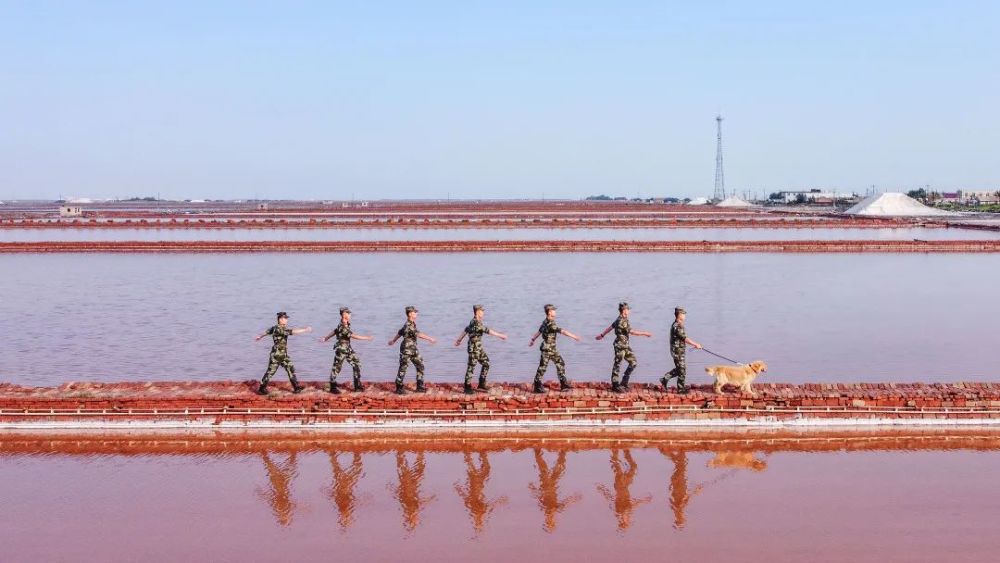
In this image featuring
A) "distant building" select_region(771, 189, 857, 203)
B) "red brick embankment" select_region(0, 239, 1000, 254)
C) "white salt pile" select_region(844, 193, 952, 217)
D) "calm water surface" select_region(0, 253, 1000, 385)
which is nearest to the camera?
"calm water surface" select_region(0, 253, 1000, 385)

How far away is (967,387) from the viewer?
1070cm

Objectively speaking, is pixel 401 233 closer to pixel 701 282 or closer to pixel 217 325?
pixel 701 282

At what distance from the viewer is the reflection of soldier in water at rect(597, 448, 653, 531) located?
24.6ft

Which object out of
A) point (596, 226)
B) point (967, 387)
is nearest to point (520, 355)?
point (967, 387)

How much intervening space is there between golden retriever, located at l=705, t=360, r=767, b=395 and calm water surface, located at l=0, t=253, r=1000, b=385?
5.97ft

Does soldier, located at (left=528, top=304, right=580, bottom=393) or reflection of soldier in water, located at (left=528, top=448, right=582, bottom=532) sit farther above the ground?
soldier, located at (left=528, top=304, right=580, bottom=393)

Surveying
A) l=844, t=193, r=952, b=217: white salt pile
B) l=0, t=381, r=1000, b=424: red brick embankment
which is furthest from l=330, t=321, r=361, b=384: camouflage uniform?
l=844, t=193, r=952, b=217: white salt pile

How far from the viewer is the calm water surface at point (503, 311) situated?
43.3 ft

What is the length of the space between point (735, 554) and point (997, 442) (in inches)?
179

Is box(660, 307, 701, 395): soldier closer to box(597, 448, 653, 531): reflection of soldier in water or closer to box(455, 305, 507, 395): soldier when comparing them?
box(597, 448, 653, 531): reflection of soldier in water

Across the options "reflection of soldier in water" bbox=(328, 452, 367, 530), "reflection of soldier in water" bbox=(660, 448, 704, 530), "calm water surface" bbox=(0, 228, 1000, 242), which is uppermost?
"calm water surface" bbox=(0, 228, 1000, 242)

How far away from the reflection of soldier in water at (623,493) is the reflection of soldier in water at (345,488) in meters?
2.29

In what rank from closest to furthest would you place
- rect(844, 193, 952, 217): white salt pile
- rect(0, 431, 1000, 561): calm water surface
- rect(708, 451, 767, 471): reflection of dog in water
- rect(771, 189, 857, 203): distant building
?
1. rect(0, 431, 1000, 561): calm water surface
2. rect(708, 451, 767, 471): reflection of dog in water
3. rect(844, 193, 952, 217): white salt pile
4. rect(771, 189, 857, 203): distant building

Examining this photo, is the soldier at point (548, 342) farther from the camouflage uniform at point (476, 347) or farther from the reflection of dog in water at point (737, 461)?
the reflection of dog in water at point (737, 461)
